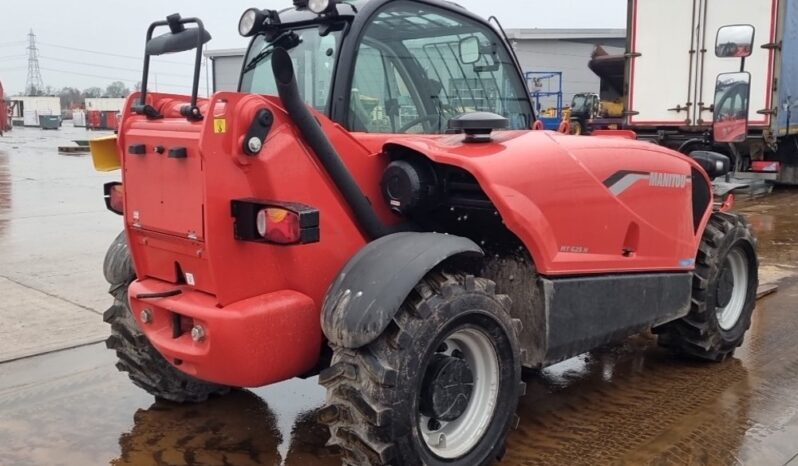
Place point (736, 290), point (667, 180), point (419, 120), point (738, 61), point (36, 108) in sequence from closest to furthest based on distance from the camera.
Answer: point (419, 120) → point (667, 180) → point (736, 290) → point (738, 61) → point (36, 108)

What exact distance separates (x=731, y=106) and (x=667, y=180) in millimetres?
8356

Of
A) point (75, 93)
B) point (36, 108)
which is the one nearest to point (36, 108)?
point (36, 108)

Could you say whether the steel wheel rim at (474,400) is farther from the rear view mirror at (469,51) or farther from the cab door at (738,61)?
the cab door at (738,61)

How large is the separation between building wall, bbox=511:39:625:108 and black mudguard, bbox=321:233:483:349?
115 feet

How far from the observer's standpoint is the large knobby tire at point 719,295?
4688 mm

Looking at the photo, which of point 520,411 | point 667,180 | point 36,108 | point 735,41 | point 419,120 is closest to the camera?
point 419,120

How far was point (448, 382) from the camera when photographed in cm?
315

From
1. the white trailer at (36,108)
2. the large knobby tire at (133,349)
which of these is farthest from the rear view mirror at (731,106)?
the white trailer at (36,108)

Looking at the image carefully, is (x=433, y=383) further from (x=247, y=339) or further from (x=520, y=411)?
(x=520, y=411)

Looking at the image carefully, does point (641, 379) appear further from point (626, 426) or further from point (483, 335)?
point (483, 335)

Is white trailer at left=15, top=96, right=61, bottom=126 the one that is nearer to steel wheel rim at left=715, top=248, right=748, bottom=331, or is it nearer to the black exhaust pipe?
steel wheel rim at left=715, top=248, right=748, bottom=331

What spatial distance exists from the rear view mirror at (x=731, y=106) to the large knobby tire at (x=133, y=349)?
9770 millimetres

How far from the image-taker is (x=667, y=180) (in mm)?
4262

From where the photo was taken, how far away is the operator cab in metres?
3.46
